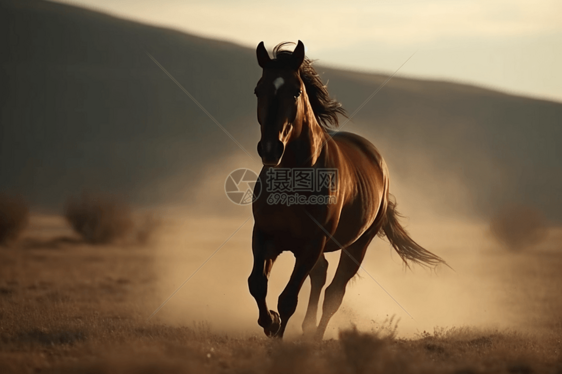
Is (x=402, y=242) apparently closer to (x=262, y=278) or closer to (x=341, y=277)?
(x=341, y=277)

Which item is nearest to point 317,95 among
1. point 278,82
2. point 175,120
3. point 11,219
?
point 278,82

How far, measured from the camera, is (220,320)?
8.37 m

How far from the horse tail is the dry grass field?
0.88 m

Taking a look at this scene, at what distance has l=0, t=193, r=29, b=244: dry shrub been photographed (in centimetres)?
1815

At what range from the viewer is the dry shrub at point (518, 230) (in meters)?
21.3

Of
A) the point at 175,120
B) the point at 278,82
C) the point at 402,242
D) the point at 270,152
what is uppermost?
the point at 175,120

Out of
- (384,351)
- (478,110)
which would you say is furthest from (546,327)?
(478,110)

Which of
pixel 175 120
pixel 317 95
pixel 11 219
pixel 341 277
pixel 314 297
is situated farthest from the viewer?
pixel 175 120

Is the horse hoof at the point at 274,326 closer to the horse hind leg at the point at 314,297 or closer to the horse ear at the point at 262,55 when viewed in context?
the horse hind leg at the point at 314,297

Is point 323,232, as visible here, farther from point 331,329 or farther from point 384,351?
point 331,329

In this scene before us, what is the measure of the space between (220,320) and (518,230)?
1605 cm

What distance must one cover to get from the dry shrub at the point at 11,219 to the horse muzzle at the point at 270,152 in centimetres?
1570

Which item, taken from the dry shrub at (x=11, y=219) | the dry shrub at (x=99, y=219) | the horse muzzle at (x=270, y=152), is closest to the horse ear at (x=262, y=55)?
the horse muzzle at (x=270, y=152)

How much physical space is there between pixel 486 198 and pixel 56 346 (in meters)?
29.1
